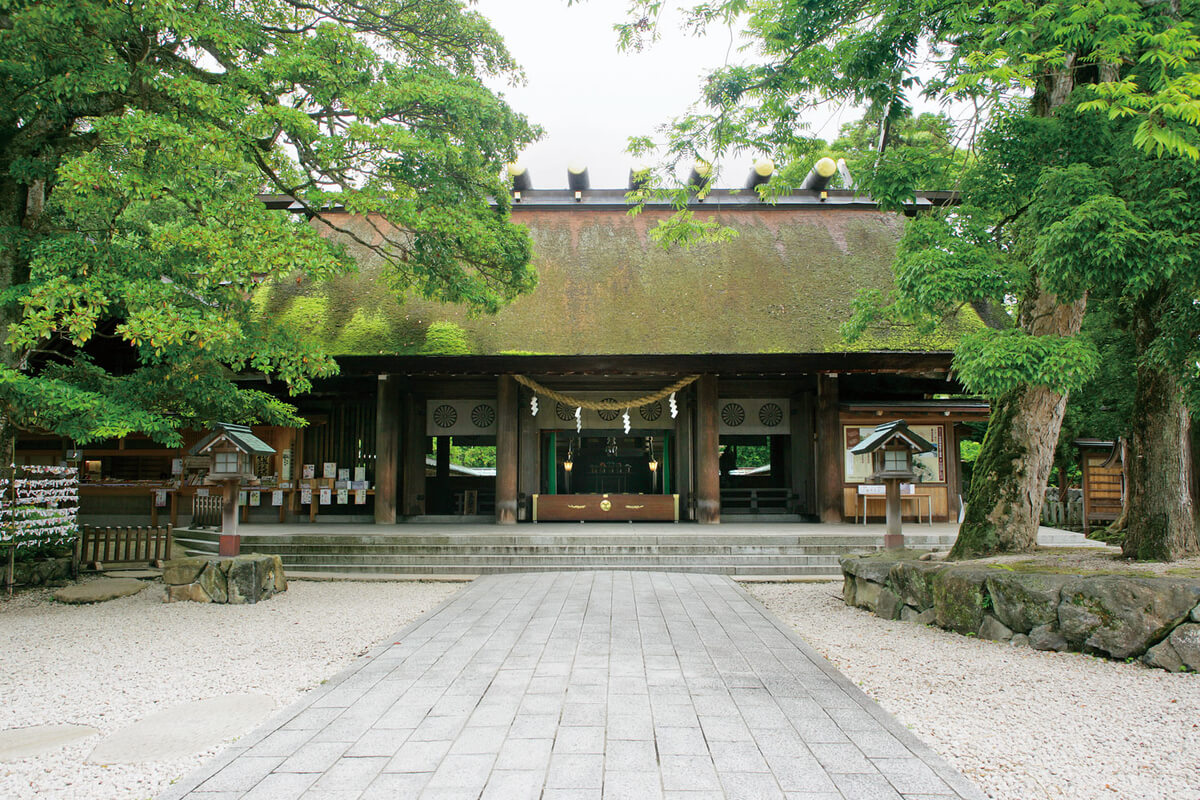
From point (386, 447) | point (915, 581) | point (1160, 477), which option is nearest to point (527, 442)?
point (386, 447)

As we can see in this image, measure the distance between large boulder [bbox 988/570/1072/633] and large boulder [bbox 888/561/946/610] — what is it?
0.64m

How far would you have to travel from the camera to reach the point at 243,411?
8.65 meters

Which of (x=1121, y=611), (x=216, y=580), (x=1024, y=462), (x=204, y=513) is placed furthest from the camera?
(x=204, y=513)

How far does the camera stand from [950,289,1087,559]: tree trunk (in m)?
6.79

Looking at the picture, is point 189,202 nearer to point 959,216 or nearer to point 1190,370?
point 959,216

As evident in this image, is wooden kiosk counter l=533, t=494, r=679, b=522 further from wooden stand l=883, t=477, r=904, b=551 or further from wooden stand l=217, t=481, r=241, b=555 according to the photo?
wooden stand l=217, t=481, r=241, b=555

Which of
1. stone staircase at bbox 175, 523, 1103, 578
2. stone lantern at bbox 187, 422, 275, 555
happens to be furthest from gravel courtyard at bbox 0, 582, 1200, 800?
stone staircase at bbox 175, 523, 1103, 578

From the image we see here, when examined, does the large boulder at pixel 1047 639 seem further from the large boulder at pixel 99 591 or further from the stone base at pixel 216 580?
the large boulder at pixel 99 591

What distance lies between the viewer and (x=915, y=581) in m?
6.60

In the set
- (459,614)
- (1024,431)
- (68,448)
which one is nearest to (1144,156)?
(1024,431)

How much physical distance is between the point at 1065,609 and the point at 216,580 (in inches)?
327

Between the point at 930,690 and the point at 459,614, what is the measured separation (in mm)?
4256

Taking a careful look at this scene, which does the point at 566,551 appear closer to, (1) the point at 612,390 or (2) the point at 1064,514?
(1) the point at 612,390

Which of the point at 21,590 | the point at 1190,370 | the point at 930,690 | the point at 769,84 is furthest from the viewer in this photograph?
the point at 21,590
